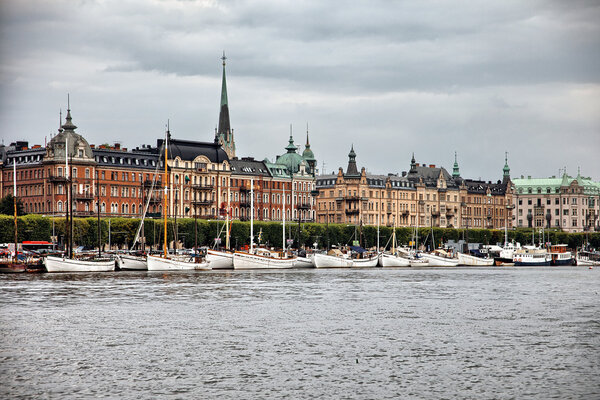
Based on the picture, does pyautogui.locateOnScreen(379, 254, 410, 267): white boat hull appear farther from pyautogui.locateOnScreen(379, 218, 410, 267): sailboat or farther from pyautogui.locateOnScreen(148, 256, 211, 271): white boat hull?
pyautogui.locateOnScreen(148, 256, 211, 271): white boat hull

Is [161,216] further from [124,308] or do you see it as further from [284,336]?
[284,336]

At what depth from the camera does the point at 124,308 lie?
2378 inches

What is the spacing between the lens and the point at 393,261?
14625cm

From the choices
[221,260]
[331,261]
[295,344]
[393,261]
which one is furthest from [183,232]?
[295,344]

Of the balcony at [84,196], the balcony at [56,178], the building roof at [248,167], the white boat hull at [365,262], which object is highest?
the building roof at [248,167]

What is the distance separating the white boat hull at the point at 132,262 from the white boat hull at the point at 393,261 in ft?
138

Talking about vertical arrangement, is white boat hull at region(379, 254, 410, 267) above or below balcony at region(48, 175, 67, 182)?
below

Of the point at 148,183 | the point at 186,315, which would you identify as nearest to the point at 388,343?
the point at 186,315

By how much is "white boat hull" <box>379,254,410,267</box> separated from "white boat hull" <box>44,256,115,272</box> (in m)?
48.1

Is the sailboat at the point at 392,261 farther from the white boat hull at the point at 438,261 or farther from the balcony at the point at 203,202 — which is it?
the balcony at the point at 203,202

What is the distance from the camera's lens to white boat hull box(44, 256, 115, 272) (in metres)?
101

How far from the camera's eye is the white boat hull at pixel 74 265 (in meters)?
101

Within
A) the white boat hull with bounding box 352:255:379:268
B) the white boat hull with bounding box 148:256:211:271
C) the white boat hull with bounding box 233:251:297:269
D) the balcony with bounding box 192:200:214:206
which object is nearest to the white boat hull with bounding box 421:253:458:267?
the white boat hull with bounding box 352:255:379:268

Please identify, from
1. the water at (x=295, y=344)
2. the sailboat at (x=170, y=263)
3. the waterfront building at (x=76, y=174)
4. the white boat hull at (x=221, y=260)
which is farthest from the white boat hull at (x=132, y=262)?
the waterfront building at (x=76, y=174)
